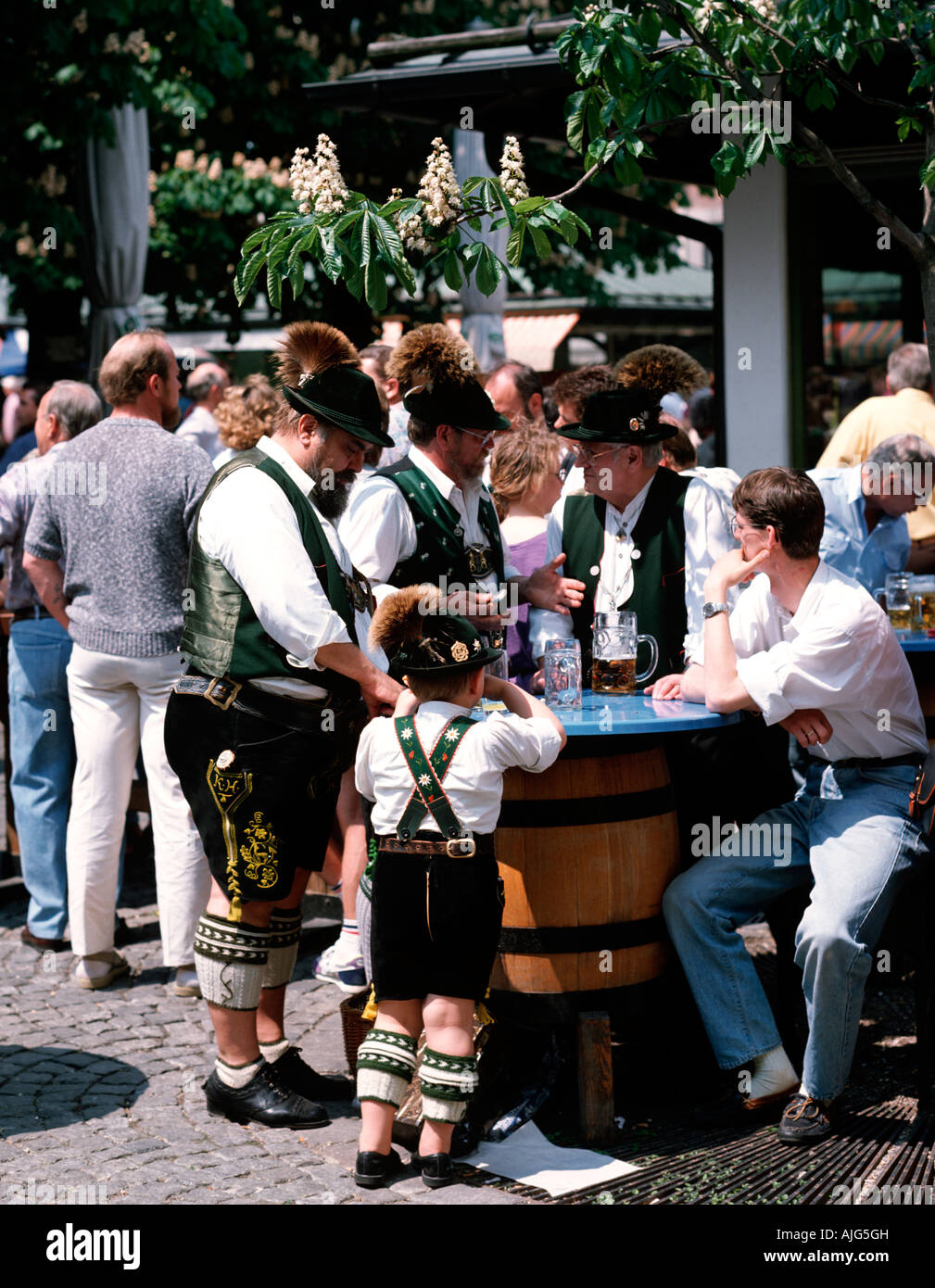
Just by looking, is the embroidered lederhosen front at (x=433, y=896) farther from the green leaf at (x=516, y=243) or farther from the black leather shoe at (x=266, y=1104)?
the green leaf at (x=516, y=243)

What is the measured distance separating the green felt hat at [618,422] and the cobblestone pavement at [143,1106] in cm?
215

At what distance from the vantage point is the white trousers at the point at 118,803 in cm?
550

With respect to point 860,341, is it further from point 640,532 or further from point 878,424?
point 640,532

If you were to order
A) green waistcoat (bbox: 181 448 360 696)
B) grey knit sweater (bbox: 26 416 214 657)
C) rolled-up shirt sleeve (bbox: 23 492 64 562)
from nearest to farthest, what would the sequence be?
green waistcoat (bbox: 181 448 360 696)
grey knit sweater (bbox: 26 416 214 657)
rolled-up shirt sleeve (bbox: 23 492 64 562)

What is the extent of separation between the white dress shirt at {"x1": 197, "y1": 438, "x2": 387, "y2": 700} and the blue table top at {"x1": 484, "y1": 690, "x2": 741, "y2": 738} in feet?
2.21

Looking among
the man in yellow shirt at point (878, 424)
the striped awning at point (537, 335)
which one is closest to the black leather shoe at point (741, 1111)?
the man in yellow shirt at point (878, 424)

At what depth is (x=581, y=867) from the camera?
4.21m

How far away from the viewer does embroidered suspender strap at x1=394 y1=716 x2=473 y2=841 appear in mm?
3898

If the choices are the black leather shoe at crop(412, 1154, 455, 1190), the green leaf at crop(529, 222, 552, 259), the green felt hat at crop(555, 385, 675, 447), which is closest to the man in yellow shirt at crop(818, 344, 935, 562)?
the green felt hat at crop(555, 385, 675, 447)

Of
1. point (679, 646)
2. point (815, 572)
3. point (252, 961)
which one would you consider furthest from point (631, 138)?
point (252, 961)

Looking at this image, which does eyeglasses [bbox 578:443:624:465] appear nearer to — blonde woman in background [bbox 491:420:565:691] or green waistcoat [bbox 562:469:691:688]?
green waistcoat [bbox 562:469:691:688]

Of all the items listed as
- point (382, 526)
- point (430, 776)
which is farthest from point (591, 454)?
point (430, 776)

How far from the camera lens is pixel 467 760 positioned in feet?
12.7
